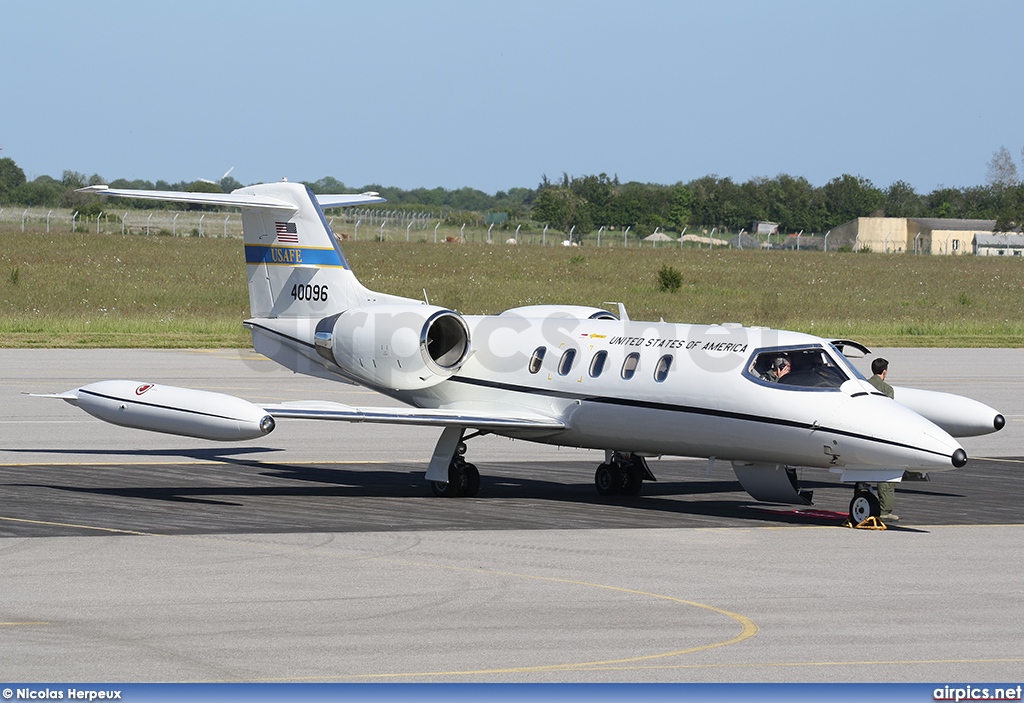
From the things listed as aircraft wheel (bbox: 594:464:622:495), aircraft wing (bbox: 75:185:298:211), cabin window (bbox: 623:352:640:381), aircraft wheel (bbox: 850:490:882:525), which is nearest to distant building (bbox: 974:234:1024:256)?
aircraft wing (bbox: 75:185:298:211)

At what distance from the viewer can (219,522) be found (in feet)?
51.1

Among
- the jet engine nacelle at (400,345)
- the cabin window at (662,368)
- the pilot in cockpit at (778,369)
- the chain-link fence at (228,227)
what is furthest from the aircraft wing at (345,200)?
the chain-link fence at (228,227)

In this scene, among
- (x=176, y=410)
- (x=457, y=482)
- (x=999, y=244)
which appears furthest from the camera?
(x=999, y=244)

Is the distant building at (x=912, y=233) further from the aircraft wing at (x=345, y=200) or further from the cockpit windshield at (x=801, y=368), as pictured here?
the cockpit windshield at (x=801, y=368)

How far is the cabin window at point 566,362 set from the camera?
59.4 feet

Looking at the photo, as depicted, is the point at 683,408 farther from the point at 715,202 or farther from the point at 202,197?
the point at 715,202

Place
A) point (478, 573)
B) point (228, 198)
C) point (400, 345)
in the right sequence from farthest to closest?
point (228, 198)
point (400, 345)
point (478, 573)

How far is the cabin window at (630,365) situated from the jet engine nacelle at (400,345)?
257 centimetres

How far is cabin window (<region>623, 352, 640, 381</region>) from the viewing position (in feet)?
56.9

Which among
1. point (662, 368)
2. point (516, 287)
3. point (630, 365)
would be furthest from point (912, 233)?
point (662, 368)

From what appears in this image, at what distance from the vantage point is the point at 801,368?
53.0 ft

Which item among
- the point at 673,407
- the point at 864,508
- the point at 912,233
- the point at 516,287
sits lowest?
the point at 864,508

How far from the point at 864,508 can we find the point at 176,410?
8.37m

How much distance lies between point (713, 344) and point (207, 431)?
6355 millimetres
